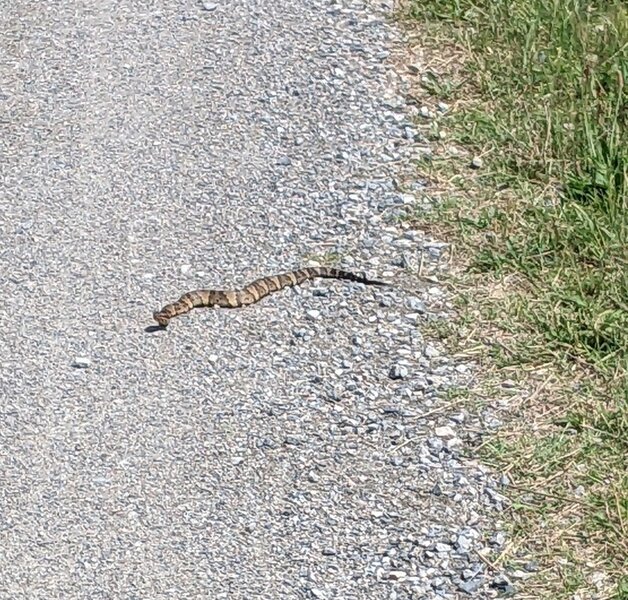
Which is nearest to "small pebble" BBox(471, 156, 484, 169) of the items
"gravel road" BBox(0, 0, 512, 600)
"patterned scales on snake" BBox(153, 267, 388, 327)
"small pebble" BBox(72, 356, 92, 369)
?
"gravel road" BBox(0, 0, 512, 600)

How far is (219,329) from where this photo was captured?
6.71m

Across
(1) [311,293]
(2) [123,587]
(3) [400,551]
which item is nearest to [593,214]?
(1) [311,293]

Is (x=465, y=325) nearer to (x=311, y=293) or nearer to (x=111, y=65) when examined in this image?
(x=311, y=293)

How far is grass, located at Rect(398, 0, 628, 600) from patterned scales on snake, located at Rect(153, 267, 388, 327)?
62 centimetres

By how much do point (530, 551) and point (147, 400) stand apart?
190cm

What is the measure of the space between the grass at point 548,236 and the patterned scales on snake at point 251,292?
0.62 meters

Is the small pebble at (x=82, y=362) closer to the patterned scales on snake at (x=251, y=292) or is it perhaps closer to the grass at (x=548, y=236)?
the patterned scales on snake at (x=251, y=292)

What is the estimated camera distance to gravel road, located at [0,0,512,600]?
546 centimetres

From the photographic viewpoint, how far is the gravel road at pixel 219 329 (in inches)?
215

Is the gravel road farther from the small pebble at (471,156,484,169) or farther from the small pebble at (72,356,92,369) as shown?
the small pebble at (471,156,484,169)

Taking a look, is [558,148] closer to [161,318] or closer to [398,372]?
[398,372]

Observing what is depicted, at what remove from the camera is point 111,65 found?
880 cm

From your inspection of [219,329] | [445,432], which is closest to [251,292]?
[219,329]

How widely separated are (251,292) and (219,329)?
27 cm
